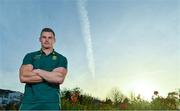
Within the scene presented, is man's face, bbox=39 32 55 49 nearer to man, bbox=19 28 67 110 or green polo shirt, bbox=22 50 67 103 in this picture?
man, bbox=19 28 67 110

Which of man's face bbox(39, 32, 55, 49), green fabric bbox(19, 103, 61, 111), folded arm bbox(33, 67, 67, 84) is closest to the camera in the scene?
green fabric bbox(19, 103, 61, 111)

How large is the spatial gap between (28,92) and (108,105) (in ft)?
17.1

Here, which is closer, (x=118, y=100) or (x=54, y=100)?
(x=54, y=100)

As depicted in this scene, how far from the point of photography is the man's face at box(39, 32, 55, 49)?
24.7 feet

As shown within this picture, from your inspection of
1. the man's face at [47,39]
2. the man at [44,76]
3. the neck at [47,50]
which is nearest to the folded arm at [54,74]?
the man at [44,76]

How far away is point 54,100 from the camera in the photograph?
282 inches

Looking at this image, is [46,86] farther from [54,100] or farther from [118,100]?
[118,100]

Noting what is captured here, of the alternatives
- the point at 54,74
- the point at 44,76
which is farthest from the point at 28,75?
the point at 54,74

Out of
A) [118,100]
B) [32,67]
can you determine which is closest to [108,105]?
[118,100]

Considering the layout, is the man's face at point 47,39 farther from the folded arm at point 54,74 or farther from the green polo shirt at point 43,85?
the folded arm at point 54,74

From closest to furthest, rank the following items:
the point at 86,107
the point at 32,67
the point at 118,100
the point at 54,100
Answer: the point at 54,100 < the point at 32,67 < the point at 86,107 < the point at 118,100

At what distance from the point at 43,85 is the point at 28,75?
38 centimetres

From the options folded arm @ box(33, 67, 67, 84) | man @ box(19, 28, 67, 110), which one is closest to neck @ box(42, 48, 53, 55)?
man @ box(19, 28, 67, 110)

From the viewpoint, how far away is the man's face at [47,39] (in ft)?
24.7
